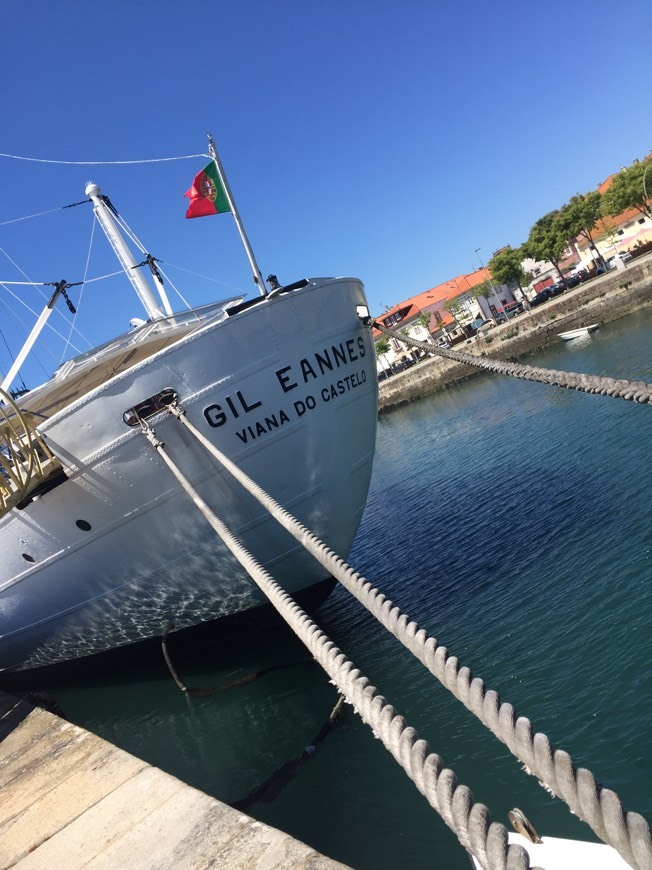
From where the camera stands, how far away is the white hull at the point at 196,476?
775 centimetres

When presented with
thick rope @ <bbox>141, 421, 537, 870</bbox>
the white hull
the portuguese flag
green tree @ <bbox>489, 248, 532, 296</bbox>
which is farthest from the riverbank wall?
thick rope @ <bbox>141, 421, 537, 870</bbox>

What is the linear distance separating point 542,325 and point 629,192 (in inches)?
616

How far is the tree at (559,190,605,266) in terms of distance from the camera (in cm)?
5397

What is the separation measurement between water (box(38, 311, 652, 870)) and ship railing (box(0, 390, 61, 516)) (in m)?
4.15

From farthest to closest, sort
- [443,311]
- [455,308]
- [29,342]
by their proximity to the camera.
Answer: [443,311] < [455,308] < [29,342]

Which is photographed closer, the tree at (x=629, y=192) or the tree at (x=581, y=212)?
the tree at (x=629, y=192)

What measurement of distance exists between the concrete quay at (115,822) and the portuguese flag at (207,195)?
859 centimetres

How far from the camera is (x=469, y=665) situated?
7.33 metres

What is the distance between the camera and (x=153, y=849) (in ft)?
13.4

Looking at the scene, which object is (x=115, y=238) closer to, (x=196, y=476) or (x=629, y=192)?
(x=196, y=476)

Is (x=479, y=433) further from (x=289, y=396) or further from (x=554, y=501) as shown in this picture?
(x=289, y=396)

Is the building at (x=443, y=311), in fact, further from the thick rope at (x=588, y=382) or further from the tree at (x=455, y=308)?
the thick rope at (x=588, y=382)

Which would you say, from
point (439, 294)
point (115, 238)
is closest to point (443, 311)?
point (439, 294)

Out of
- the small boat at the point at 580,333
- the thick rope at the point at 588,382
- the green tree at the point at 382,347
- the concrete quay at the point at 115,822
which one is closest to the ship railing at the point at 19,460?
the concrete quay at the point at 115,822
